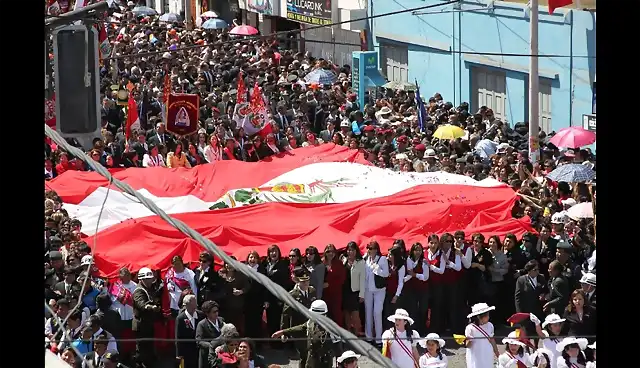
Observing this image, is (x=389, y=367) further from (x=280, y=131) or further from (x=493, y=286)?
(x=280, y=131)

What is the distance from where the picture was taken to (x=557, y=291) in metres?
13.6

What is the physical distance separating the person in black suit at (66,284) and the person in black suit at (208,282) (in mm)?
1327

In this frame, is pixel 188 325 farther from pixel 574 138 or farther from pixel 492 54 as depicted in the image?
pixel 492 54

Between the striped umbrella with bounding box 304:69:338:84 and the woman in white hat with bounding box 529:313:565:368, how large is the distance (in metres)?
17.6

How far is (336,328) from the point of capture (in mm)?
4957

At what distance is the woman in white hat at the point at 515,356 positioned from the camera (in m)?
11.7

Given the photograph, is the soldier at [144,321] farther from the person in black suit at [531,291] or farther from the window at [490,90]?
the window at [490,90]

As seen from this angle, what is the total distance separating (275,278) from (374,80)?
14.8 m

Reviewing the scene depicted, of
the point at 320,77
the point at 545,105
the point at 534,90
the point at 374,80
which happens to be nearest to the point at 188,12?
the point at 320,77

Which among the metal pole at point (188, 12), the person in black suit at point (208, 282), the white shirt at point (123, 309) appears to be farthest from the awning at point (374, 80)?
the metal pole at point (188, 12)

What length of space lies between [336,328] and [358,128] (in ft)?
62.1

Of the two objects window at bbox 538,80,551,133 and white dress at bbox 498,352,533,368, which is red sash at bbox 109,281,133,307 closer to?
white dress at bbox 498,352,533,368
